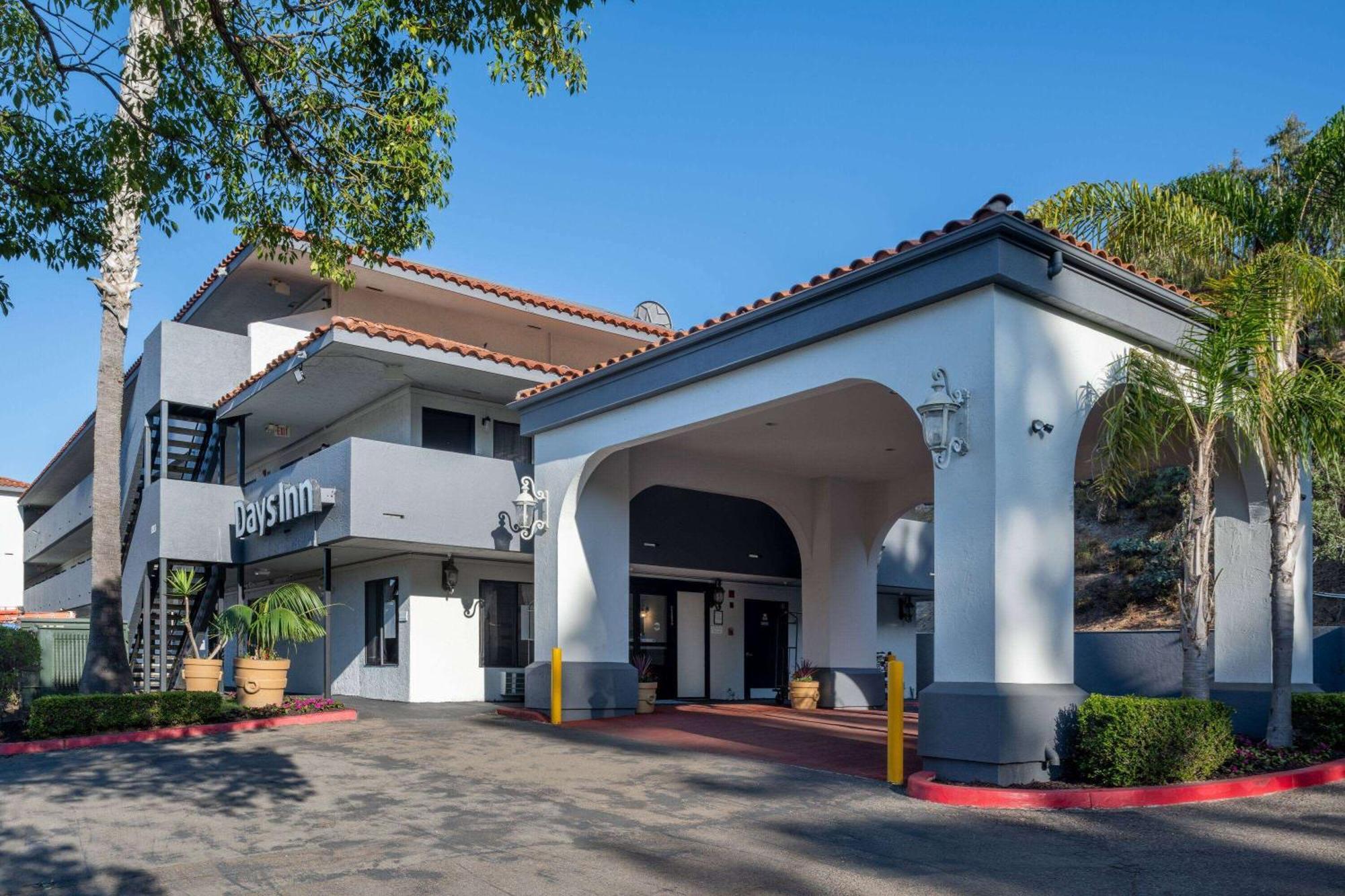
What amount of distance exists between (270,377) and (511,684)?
6.73m

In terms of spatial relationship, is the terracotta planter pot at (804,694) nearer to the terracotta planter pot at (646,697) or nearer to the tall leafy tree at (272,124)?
the terracotta planter pot at (646,697)

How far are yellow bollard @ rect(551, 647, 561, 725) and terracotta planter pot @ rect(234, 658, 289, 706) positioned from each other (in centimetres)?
390

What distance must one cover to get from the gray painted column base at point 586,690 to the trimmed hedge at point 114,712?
4377 mm

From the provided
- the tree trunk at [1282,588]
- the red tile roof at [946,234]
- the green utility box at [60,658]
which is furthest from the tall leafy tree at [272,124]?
the green utility box at [60,658]

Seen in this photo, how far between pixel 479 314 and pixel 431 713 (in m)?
8.21

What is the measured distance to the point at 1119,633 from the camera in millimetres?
18328

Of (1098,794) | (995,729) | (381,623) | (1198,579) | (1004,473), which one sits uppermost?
(1004,473)

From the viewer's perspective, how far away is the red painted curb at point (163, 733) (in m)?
13.9

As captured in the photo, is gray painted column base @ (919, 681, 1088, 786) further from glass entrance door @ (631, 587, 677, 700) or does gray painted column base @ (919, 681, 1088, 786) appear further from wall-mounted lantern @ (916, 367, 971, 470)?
glass entrance door @ (631, 587, 677, 700)

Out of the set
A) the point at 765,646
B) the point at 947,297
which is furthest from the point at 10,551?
the point at 947,297

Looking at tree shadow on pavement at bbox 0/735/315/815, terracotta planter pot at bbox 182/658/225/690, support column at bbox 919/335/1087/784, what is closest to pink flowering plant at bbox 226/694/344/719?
terracotta planter pot at bbox 182/658/225/690

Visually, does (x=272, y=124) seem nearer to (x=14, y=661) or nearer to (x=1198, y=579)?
(x=1198, y=579)

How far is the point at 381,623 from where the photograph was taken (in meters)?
20.9

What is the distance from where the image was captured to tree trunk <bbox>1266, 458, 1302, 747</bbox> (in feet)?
37.9
